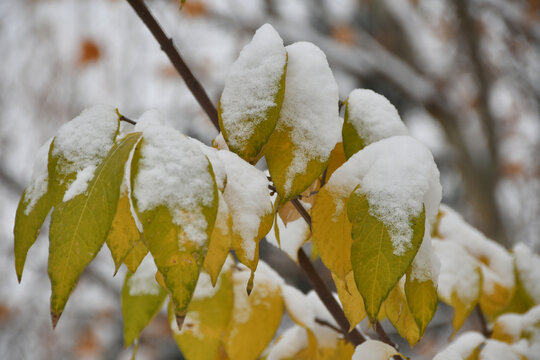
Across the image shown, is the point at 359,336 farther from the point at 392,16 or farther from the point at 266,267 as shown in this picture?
the point at 392,16

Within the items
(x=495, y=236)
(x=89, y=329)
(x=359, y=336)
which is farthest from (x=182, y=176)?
(x=89, y=329)

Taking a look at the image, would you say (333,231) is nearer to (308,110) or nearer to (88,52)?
(308,110)

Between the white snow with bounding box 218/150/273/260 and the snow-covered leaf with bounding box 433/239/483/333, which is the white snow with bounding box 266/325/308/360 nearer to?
the snow-covered leaf with bounding box 433/239/483/333

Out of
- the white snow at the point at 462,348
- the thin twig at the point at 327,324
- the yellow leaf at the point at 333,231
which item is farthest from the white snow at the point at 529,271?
the yellow leaf at the point at 333,231

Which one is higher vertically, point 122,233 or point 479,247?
point 122,233

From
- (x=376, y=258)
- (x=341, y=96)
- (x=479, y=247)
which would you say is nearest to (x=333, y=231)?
(x=376, y=258)

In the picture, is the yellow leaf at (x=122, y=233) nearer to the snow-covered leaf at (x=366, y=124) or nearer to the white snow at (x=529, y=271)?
the snow-covered leaf at (x=366, y=124)
